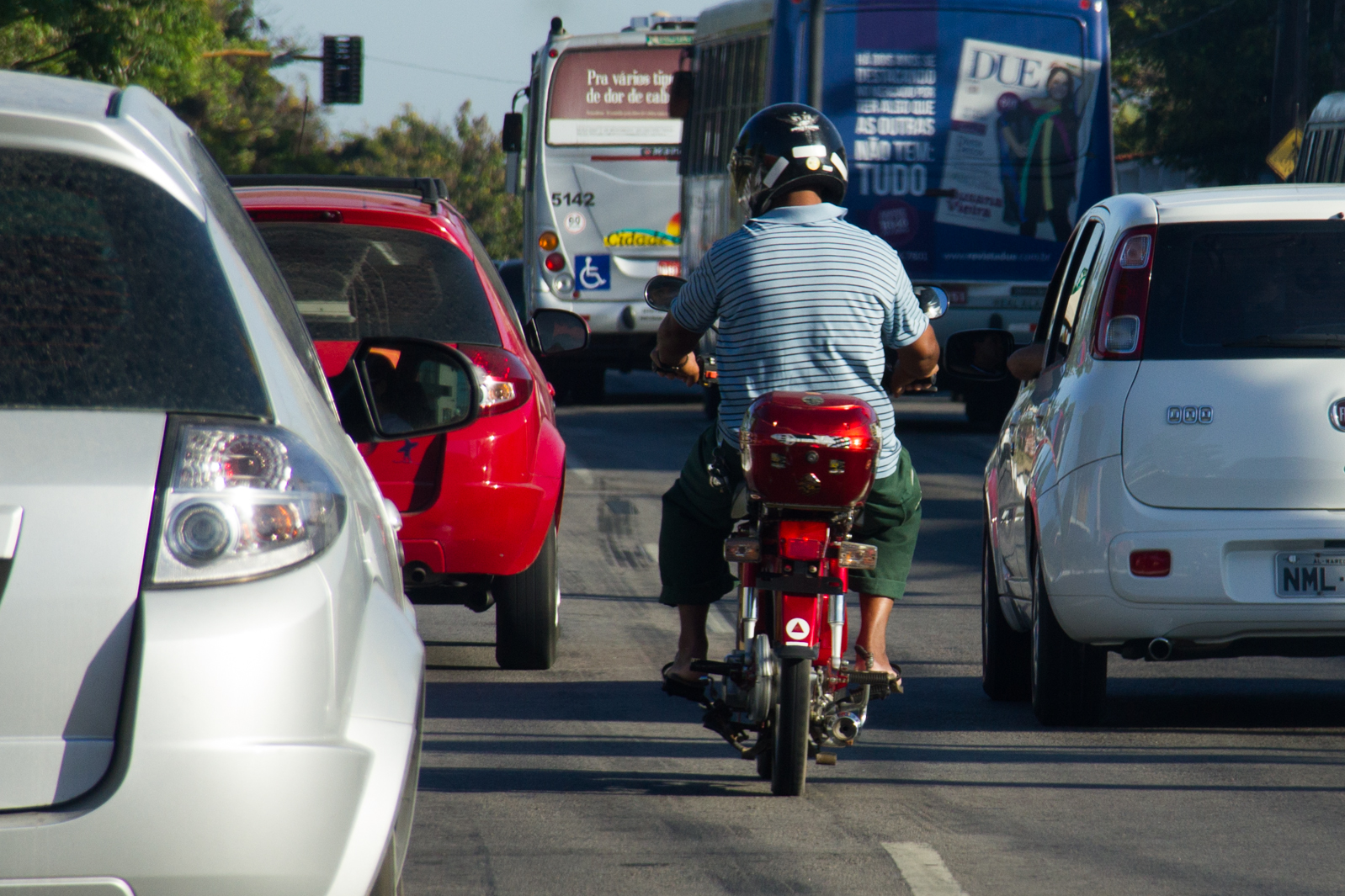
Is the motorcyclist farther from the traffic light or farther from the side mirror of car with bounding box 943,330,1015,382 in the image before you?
the traffic light

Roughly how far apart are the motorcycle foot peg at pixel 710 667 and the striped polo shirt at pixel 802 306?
60 centimetres

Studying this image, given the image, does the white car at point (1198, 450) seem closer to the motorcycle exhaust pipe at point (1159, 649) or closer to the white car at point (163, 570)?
the motorcycle exhaust pipe at point (1159, 649)

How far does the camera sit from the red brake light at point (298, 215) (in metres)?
7.25

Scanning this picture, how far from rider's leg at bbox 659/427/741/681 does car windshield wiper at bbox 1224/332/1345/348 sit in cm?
171

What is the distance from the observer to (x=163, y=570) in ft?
9.12

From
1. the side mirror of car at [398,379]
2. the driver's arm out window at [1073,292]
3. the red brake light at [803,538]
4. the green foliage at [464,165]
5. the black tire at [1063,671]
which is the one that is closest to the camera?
the side mirror of car at [398,379]

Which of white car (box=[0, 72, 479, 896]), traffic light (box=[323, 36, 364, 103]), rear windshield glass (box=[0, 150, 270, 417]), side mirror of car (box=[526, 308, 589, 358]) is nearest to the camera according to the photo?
white car (box=[0, 72, 479, 896])

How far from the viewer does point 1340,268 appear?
254 inches

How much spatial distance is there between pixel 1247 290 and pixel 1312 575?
0.91 m

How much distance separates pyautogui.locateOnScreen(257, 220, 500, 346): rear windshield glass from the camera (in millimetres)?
7285

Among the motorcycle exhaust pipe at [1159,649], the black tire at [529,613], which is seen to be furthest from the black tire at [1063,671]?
the black tire at [529,613]

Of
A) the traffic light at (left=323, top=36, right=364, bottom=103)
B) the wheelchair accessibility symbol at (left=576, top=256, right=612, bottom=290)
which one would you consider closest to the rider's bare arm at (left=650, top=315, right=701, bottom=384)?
the wheelchair accessibility symbol at (left=576, top=256, right=612, bottom=290)

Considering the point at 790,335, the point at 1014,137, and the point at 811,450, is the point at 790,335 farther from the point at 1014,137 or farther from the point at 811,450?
the point at 1014,137

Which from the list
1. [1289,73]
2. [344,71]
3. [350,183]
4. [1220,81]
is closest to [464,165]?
[344,71]
